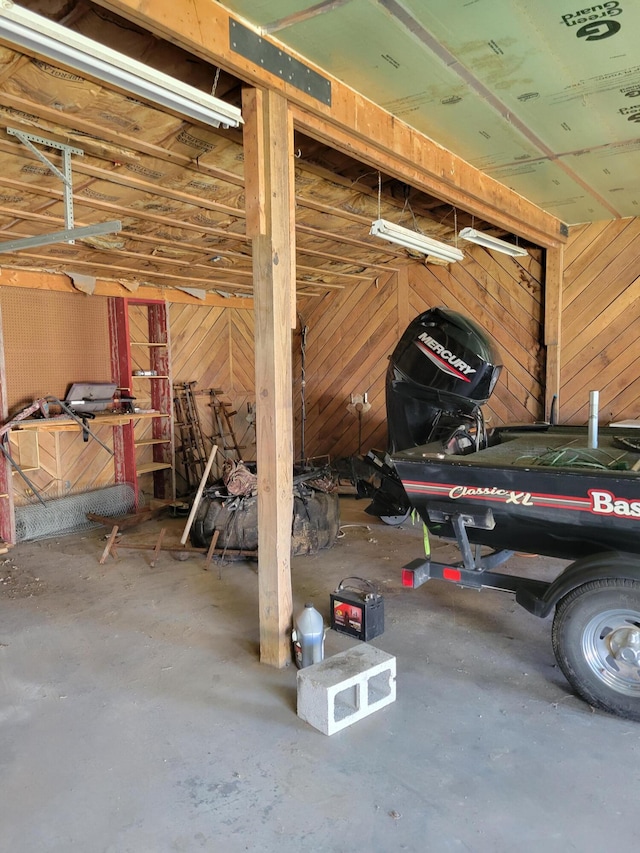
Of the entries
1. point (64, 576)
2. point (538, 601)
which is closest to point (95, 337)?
point (64, 576)

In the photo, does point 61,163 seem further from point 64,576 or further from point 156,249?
point 64,576

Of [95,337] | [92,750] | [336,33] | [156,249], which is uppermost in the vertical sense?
[336,33]

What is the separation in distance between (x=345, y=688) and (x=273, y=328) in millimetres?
1561

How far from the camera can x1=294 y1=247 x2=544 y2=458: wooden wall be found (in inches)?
224

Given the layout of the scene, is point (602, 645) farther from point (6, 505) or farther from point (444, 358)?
point (6, 505)

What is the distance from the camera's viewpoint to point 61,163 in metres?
3.14

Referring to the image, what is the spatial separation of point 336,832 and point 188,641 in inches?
59.8

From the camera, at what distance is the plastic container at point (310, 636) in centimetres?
267

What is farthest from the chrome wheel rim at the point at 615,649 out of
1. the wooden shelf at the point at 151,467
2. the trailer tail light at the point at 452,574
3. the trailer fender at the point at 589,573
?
the wooden shelf at the point at 151,467

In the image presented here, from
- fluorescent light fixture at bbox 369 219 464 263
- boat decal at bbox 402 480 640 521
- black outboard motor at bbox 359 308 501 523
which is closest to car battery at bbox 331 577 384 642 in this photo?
boat decal at bbox 402 480 640 521

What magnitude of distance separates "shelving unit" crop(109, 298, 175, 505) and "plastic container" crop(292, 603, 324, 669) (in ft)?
11.9

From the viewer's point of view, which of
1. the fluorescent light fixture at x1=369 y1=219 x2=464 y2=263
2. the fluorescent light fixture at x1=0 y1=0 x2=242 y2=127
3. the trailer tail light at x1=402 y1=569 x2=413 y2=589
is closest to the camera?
the fluorescent light fixture at x1=0 y1=0 x2=242 y2=127

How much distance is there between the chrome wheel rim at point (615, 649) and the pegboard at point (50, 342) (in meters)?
4.83

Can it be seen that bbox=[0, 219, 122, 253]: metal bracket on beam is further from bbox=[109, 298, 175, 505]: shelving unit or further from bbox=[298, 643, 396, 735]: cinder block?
bbox=[109, 298, 175, 505]: shelving unit
